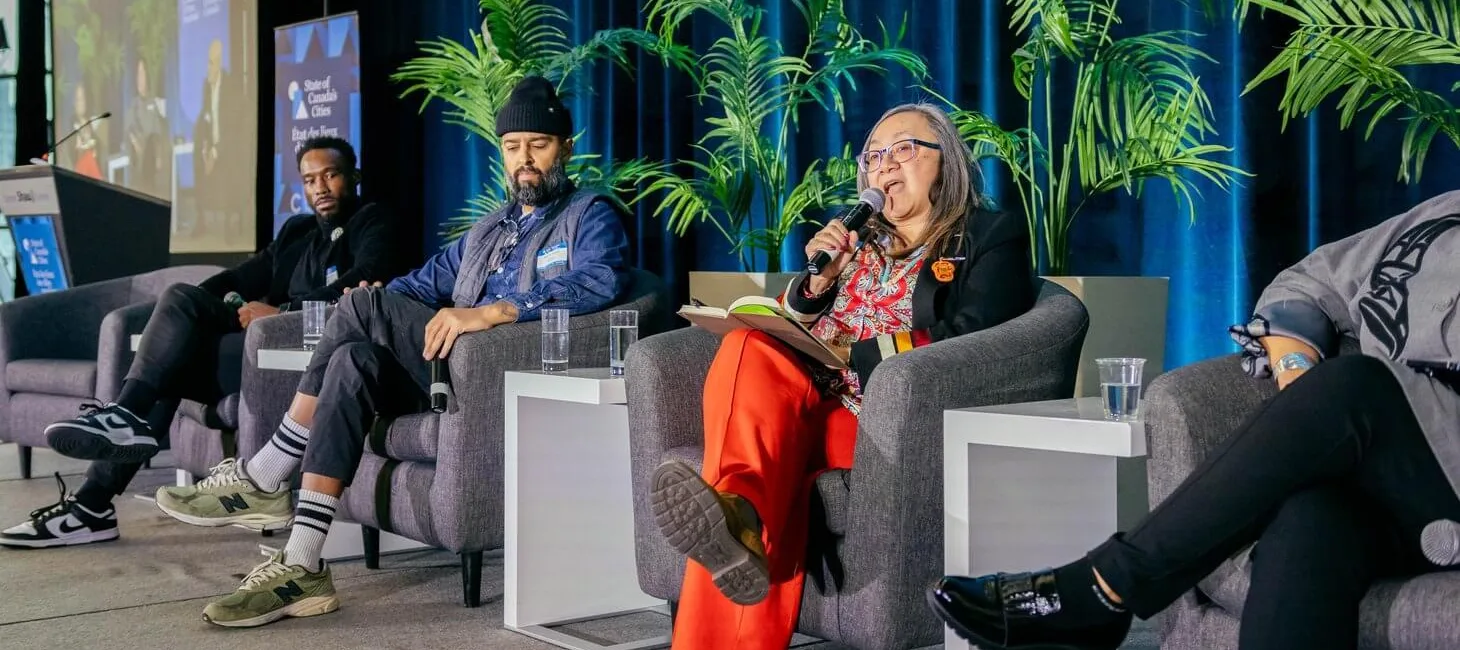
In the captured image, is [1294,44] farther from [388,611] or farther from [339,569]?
[339,569]

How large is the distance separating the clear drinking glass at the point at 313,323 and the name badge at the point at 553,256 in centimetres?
55

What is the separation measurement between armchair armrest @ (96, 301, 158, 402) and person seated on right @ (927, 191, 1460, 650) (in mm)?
3144

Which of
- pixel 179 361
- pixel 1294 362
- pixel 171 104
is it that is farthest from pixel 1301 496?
pixel 171 104

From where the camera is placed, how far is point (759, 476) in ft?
6.88

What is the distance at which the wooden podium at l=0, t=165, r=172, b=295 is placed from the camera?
18.8 feet

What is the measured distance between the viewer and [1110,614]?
68.2 inches

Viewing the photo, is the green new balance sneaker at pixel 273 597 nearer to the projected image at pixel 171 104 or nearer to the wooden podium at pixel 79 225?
the wooden podium at pixel 79 225

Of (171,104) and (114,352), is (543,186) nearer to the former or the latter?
(114,352)

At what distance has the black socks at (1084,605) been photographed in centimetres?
173

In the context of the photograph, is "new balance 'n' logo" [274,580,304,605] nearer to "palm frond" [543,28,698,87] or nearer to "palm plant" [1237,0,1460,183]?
"palm frond" [543,28,698,87]

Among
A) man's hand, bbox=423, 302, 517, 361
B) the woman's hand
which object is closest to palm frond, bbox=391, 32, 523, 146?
man's hand, bbox=423, 302, 517, 361

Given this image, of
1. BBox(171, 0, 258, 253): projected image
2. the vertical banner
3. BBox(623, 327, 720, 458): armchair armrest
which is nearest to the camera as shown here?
BBox(623, 327, 720, 458): armchair armrest

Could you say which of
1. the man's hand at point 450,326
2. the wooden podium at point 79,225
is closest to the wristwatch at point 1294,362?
the man's hand at point 450,326

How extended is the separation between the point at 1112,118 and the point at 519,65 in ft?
6.69
